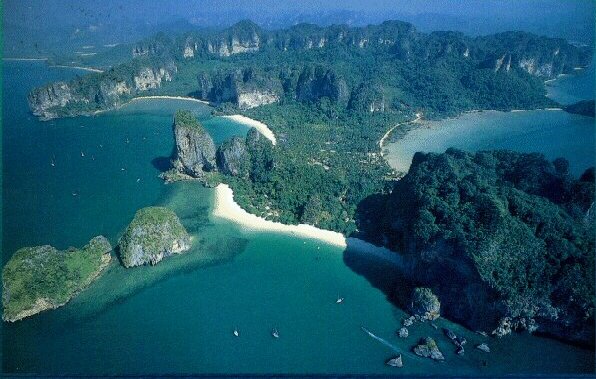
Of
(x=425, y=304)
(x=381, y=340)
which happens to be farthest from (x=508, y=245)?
(x=381, y=340)

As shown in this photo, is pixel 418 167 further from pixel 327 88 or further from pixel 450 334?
pixel 327 88

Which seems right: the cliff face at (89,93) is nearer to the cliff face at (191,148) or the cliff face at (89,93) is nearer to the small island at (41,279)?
the cliff face at (191,148)

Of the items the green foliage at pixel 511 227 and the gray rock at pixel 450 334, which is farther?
the gray rock at pixel 450 334

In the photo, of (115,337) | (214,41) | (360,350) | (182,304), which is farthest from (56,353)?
(214,41)

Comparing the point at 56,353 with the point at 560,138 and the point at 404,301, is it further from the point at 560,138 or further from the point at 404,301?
the point at 560,138

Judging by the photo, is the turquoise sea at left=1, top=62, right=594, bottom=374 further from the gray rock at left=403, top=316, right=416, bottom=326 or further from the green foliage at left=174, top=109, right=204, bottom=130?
the green foliage at left=174, top=109, right=204, bottom=130

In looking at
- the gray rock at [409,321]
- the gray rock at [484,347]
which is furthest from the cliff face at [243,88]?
the gray rock at [484,347]
